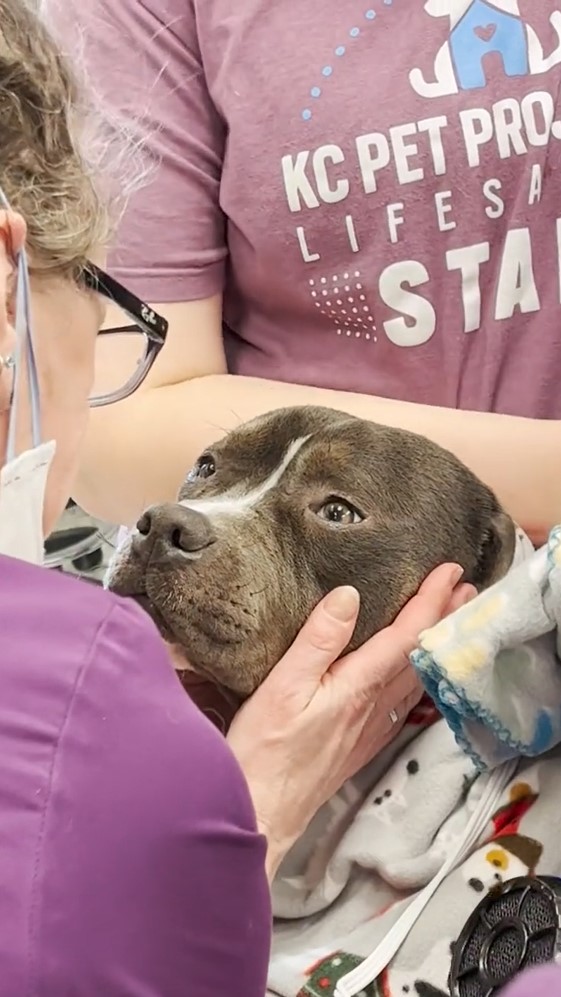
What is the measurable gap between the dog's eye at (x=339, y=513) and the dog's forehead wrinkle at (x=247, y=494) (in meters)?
0.07

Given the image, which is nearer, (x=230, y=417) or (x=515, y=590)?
(x=515, y=590)

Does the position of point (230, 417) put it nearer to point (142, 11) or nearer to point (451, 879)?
point (142, 11)

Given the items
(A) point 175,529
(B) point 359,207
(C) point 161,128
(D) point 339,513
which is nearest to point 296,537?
(D) point 339,513

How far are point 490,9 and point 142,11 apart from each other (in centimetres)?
45

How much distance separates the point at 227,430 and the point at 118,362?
19 centimetres

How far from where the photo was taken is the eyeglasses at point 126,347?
4.03 ft

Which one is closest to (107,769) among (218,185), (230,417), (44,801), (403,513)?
(44,801)

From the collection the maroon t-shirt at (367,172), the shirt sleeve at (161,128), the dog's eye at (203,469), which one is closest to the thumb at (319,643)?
the dog's eye at (203,469)

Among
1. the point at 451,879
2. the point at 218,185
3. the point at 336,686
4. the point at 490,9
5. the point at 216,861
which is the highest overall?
the point at 490,9

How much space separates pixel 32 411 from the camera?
0.96 m

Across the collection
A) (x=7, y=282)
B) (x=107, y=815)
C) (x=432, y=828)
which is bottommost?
(x=432, y=828)

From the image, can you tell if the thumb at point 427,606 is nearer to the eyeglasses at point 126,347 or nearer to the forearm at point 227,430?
the forearm at point 227,430

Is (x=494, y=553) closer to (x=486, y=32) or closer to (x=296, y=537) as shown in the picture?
(x=296, y=537)

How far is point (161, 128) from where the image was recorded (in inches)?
58.6
